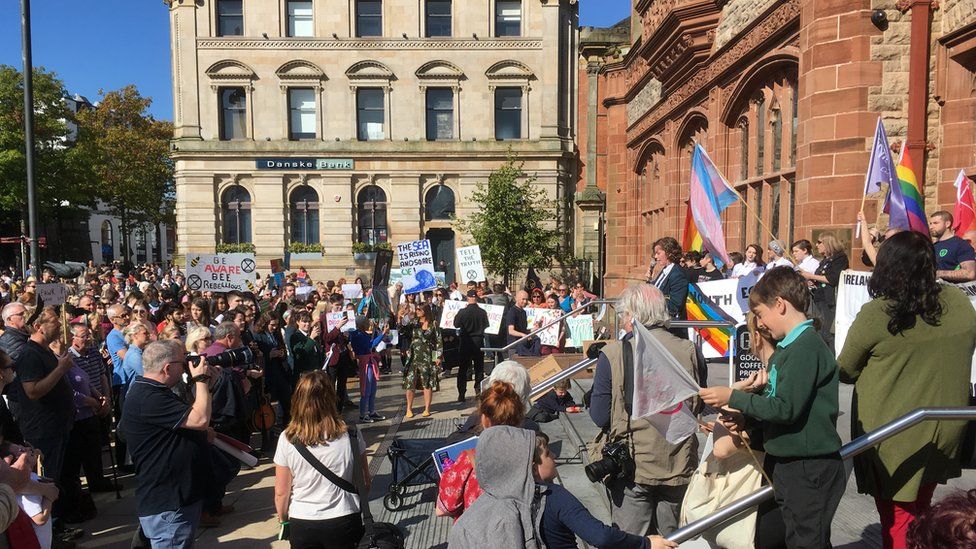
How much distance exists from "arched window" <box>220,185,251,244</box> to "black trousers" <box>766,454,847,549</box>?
31.9 meters

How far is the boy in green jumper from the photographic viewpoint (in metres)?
2.71

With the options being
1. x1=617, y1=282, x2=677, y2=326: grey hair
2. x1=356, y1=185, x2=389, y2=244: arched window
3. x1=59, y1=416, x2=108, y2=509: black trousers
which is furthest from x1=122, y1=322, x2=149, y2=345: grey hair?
x1=356, y1=185, x2=389, y2=244: arched window

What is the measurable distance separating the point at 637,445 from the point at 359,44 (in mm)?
30646

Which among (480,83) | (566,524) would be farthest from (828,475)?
(480,83)

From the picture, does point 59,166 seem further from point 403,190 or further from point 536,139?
point 536,139

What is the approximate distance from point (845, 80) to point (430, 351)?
270 inches

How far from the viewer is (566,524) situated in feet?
8.87

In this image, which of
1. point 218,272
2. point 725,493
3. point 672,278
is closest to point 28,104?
point 218,272

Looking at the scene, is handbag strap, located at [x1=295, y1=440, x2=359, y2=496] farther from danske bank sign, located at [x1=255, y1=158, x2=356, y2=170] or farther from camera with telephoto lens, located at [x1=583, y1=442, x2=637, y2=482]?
danske bank sign, located at [x1=255, y1=158, x2=356, y2=170]

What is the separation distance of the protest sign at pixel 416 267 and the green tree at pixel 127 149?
105 feet

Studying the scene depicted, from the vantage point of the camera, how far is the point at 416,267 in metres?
15.8

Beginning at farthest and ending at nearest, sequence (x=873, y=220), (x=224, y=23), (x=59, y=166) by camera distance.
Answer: (x=59, y=166) → (x=224, y=23) → (x=873, y=220)

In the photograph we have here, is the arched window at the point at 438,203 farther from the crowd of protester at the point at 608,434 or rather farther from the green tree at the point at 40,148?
the crowd of protester at the point at 608,434

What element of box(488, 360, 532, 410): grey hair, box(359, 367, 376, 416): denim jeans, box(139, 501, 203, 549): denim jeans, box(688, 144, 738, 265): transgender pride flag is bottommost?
box(359, 367, 376, 416): denim jeans
